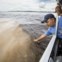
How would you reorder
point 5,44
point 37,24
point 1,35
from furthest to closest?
point 37,24 < point 1,35 < point 5,44

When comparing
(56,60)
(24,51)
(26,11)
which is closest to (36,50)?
(24,51)

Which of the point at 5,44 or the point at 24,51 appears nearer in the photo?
the point at 24,51

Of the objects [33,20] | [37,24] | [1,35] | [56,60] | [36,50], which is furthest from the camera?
[33,20]

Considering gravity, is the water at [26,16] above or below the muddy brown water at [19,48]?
above

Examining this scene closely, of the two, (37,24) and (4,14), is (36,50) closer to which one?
(37,24)

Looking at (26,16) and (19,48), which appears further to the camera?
(26,16)

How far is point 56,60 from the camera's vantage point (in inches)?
45.3

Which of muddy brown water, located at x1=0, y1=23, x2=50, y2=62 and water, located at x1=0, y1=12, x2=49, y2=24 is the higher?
water, located at x1=0, y1=12, x2=49, y2=24

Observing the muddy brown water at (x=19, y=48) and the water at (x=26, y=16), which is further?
the water at (x=26, y=16)

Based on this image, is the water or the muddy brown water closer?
the muddy brown water

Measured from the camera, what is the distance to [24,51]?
1619 mm

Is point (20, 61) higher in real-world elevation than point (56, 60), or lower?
lower

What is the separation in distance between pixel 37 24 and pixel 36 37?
373mm

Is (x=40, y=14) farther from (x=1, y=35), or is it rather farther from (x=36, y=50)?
(x=36, y=50)
